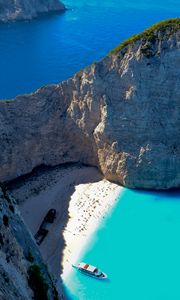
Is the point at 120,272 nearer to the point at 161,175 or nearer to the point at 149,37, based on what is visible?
the point at 161,175

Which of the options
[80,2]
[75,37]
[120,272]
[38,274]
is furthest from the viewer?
[80,2]

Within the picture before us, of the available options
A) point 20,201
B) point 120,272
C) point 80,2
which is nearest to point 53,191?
point 20,201

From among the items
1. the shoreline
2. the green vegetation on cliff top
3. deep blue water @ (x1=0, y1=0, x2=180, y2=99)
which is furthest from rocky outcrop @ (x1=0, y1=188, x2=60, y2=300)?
deep blue water @ (x1=0, y1=0, x2=180, y2=99)

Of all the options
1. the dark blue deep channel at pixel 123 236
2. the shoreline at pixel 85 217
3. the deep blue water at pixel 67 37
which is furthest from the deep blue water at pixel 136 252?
the deep blue water at pixel 67 37

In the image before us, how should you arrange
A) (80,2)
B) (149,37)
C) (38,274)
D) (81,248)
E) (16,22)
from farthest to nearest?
(80,2), (16,22), (149,37), (81,248), (38,274)

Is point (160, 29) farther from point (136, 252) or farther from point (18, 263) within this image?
point (18, 263)

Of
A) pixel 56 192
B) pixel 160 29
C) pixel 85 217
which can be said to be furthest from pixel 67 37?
pixel 85 217

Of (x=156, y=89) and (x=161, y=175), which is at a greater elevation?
(x=156, y=89)
